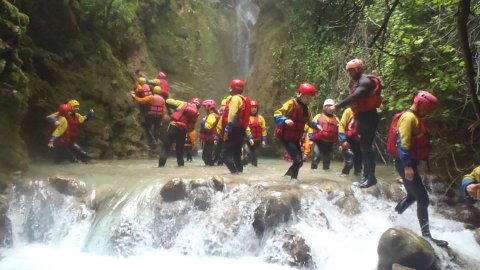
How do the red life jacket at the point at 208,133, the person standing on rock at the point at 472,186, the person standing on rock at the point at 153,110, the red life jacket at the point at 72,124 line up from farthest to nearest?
1. the person standing on rock at the point at 153,110
2. the red life jacket at the point at 208,133
3. the red life jacket at the point at 72,124
4. the person standing on rock at the point at 472,186

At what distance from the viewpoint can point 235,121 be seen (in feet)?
25.6

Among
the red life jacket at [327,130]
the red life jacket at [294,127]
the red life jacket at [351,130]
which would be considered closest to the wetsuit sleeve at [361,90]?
the red life jacket at [294,127]

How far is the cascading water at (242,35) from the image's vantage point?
21688 millimetres

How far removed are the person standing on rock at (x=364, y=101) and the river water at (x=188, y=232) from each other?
1112 mm

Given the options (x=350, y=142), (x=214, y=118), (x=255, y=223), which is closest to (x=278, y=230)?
(x=255, y=223)

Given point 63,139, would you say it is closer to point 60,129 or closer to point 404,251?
point 60,129

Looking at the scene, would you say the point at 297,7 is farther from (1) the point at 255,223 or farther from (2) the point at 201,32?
(1) the point at 255,223

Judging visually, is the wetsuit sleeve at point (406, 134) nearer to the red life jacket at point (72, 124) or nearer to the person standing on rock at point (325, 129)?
the person standing on rock at point (325, 129)

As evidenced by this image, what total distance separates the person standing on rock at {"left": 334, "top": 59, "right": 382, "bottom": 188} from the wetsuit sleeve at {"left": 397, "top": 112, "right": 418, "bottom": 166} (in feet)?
3.69

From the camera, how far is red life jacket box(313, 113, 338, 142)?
9.26 meters

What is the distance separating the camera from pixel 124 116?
13.1m

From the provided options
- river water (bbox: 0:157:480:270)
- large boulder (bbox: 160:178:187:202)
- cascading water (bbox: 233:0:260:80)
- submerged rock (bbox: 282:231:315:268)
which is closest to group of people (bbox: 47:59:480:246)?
river water (bbox: 0:157:480:270)

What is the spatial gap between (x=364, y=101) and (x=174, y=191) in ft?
11.3

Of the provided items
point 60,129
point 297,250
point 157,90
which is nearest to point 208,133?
point 60,129
